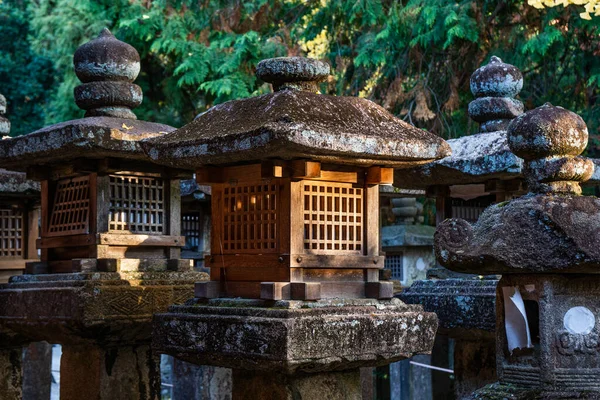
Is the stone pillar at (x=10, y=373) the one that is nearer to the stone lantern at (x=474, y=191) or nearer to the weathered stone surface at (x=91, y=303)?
the weathered stone surface at (x=91, y=303)

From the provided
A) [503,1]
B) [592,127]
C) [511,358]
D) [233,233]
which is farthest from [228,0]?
[511,358]

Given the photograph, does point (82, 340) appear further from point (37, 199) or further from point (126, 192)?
point (37, 199)

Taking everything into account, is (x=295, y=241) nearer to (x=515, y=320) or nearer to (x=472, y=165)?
(x=515, y=320)

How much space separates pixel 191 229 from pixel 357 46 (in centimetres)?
525

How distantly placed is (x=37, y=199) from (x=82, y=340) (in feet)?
8.44

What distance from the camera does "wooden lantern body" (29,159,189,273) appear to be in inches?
328

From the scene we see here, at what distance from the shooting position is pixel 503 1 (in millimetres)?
14797

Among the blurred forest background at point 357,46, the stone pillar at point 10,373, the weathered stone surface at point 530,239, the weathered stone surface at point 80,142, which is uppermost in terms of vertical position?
the blurred forest background at point 357,46

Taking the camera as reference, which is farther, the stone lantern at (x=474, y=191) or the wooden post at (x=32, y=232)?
the wooden post at (x=32, y=232)

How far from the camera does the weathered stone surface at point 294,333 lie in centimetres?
614

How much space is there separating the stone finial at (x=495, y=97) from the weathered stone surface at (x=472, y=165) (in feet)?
1.08

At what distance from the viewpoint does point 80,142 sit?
25.8 feet

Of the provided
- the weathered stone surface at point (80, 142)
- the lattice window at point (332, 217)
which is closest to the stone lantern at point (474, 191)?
the lattice window at point (332, 217)

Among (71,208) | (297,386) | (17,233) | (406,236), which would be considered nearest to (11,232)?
(17,233)
